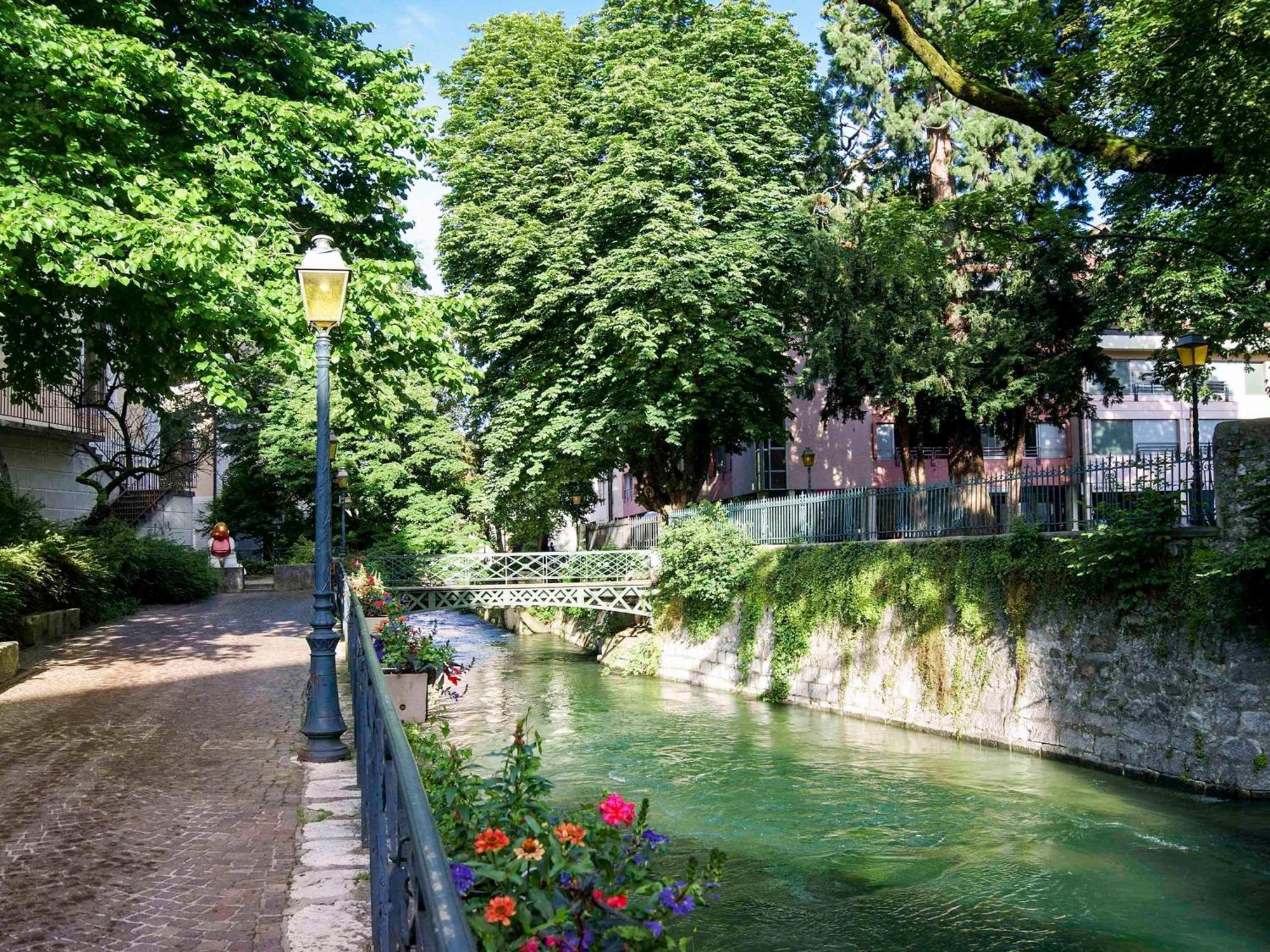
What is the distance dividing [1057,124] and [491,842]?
11238 mm

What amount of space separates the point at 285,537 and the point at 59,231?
2720 cm

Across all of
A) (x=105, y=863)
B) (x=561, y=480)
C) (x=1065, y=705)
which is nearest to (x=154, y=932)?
(x=105, y=863)

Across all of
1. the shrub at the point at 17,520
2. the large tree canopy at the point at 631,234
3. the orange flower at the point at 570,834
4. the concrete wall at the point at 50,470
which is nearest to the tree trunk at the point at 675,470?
the large tree canopy at the point at 631,234

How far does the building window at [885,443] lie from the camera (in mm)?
35781

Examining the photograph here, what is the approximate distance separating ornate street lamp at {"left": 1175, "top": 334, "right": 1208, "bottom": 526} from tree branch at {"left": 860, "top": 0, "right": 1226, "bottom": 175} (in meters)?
4.05

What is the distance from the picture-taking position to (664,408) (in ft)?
82.8

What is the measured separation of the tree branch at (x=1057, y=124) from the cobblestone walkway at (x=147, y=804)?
986 centimetres

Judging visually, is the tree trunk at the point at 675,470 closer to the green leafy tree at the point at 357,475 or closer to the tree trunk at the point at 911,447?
the tree trunk at the point at 911,447

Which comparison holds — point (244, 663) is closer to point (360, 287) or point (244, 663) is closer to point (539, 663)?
point (360, 287)

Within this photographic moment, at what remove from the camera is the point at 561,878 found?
123 inches

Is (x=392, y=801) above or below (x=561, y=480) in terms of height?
below

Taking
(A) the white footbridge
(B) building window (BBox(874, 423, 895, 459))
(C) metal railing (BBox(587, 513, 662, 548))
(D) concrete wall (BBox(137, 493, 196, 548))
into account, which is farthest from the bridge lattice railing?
(B) building window (BBox(874, 423, 895, 459))

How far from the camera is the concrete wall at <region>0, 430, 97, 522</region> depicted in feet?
74.5

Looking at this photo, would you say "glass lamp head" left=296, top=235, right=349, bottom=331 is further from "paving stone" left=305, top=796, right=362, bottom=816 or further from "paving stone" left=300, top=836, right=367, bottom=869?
"paving stone" left=300, top=836, right=367, bottom=869
